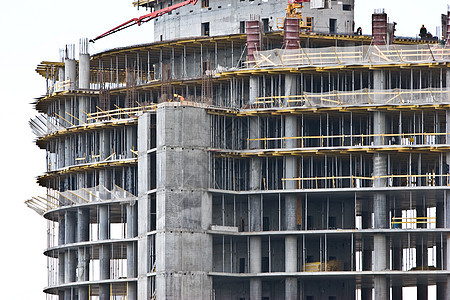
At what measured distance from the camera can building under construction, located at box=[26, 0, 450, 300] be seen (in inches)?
4648

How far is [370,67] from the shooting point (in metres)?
121

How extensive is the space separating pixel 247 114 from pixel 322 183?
8.09 m

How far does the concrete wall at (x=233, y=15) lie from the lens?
131000 millimetres

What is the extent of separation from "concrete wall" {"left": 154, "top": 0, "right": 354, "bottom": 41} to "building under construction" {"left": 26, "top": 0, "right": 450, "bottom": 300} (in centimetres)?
17

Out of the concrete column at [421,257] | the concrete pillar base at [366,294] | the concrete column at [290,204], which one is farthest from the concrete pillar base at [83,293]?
the concrete column at [421,257]

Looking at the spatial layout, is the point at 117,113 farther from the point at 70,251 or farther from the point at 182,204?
the point at 182,204

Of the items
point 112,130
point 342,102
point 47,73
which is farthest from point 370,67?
point 47,73

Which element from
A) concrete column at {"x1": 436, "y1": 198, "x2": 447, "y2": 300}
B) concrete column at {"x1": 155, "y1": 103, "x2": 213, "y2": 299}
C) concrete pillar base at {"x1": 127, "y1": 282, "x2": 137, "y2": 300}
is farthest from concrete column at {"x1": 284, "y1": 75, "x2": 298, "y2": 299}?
concrete pillar base at {"x1": 127, "y1": 282, "x2": 137, "y2": 300}

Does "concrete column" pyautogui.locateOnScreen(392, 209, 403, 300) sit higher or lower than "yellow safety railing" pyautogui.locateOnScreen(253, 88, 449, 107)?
lower

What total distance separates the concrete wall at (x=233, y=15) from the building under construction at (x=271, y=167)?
17cm

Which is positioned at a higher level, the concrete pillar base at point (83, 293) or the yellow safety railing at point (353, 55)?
the yellow safety railing at point (353, 55)

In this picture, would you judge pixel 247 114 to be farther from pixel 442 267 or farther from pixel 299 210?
pixel 442 267

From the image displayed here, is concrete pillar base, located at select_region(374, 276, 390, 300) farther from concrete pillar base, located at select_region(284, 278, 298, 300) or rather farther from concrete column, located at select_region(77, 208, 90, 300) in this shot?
concrete column, located at select_region(77, 208, 90, 300)

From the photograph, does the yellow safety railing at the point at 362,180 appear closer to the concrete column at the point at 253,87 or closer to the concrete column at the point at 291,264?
the concrete column at the point at 291,264
